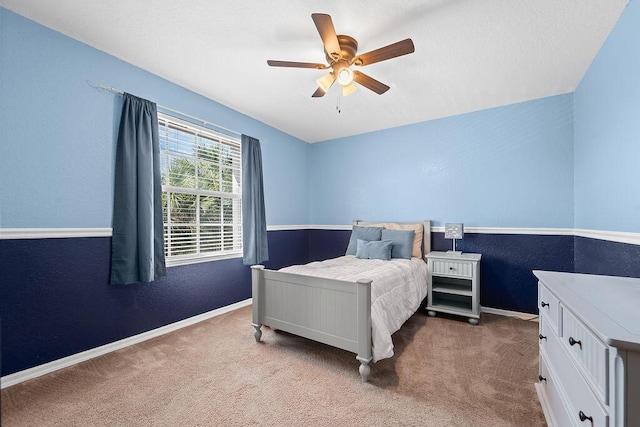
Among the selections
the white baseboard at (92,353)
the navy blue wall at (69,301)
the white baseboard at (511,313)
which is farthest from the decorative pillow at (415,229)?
the navy blue wall at (69,301)

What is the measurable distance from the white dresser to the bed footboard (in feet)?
3.29

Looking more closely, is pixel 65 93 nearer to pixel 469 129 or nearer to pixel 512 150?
pixel 469 129

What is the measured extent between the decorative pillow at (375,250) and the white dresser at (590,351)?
179 cm

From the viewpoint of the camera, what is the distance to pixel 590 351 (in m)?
0.91

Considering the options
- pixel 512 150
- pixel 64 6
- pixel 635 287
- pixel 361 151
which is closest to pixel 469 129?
pixel 512 150

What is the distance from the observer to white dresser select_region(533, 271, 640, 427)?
0.73 meters

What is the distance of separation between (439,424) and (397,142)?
3.40 meters

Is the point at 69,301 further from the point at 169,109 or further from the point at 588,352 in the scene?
the point at 588,352

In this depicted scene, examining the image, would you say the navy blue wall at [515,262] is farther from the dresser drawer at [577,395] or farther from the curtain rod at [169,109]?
the curtain rod at [169,109]

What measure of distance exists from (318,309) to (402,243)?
1693 mm

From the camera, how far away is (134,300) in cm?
247

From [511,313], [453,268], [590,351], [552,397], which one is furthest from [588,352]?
[511,313]

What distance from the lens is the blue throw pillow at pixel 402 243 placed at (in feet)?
11.1

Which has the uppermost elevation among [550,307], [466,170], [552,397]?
[466,170]
